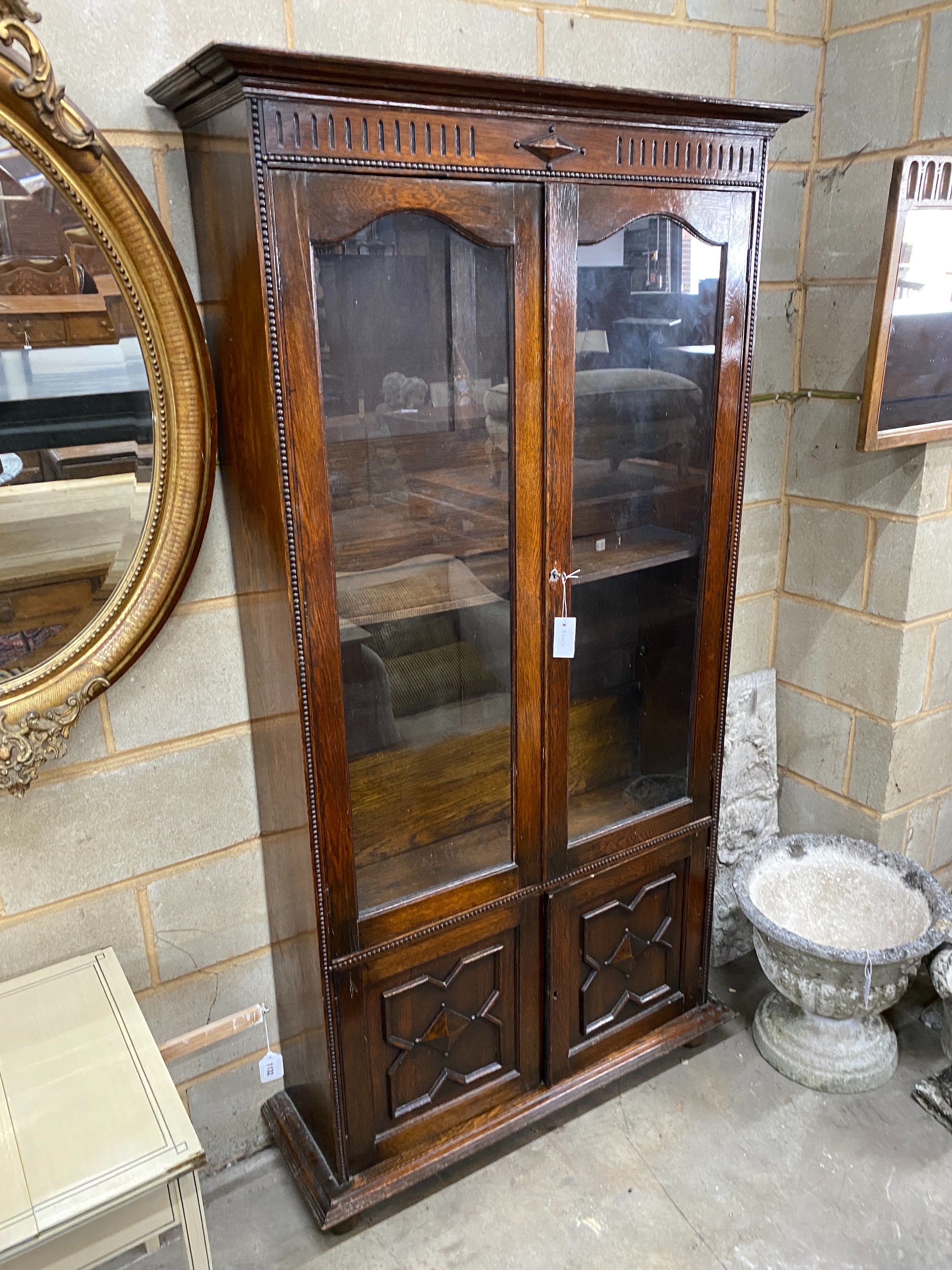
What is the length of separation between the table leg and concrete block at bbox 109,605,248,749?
0.66 meters

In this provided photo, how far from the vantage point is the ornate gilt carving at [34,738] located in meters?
1.35

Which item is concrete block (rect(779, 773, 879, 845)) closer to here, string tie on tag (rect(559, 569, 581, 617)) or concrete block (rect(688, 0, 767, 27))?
string tie on tag (rect(559, 569, 581, 617))

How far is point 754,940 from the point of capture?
6.59ft

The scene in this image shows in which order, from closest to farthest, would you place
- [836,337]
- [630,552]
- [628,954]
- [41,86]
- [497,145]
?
[41,86], [497,145], [630,552], [628,954], [836,337]

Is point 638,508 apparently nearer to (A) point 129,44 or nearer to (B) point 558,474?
(B) point 558,474

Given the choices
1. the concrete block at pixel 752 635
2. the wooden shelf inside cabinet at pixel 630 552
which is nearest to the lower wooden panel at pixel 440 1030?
the wooden shelf inside cabinet at pixel 630 552

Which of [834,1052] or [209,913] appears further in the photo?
[834,1052]

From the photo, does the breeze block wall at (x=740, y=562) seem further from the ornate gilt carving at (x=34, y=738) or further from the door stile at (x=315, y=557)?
the door stile at (x=315, y=557)

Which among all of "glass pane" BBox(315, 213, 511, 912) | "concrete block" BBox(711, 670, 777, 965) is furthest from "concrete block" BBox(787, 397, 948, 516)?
"glass pane" BBox(315, 213, 511, 912)

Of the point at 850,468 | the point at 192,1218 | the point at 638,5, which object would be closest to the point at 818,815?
the point at 850,468

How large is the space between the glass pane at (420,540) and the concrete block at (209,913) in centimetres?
30

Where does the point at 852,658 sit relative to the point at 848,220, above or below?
below

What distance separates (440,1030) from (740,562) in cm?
124

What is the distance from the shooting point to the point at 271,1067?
6.07 feet
